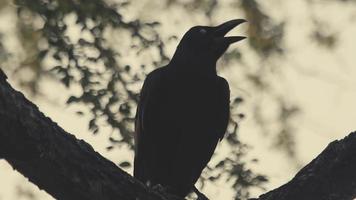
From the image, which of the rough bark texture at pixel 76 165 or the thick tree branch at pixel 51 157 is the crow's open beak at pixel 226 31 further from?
the thick tree branch at pixel 51 157

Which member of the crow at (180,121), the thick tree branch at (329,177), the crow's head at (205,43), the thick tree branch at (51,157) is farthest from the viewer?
the crow's head at (205,43)

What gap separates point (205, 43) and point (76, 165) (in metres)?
2.76

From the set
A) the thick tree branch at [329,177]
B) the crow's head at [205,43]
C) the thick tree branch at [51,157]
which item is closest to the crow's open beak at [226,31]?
the crow's head at [205,43]

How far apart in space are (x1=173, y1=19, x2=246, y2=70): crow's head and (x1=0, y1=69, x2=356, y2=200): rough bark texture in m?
2.11

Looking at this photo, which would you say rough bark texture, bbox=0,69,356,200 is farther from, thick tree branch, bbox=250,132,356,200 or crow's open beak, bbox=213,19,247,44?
crow's open beak, bbox=213,19,247,44

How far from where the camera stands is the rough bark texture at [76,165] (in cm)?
290

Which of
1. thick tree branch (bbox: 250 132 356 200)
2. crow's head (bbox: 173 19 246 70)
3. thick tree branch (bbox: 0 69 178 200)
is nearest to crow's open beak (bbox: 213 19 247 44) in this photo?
crow's head (bbox: 173 19 246 70)

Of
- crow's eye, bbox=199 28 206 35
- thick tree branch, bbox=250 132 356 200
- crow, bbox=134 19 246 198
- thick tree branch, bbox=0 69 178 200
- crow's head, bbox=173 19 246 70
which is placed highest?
crow's eye, bbox=199 28 206 35

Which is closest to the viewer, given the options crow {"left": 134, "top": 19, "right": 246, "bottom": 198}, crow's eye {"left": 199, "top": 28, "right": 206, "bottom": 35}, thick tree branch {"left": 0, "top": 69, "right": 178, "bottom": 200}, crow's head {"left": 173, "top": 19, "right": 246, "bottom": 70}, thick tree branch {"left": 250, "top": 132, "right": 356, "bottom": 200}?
thick tree branch {"left": 0, "top": 69, "right": 178, "bottom": 200}

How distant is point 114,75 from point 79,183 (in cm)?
198

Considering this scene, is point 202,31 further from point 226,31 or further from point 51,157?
point 51,157

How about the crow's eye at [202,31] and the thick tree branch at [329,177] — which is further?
the crow's eye at [202,31]

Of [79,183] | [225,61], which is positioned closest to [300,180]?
[79,183]

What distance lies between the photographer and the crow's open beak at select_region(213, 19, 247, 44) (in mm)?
5559
